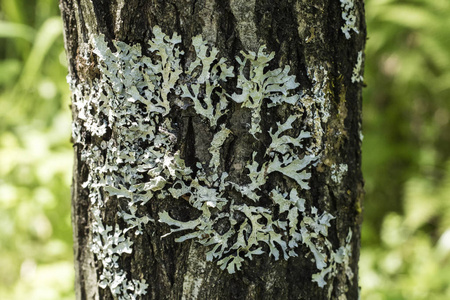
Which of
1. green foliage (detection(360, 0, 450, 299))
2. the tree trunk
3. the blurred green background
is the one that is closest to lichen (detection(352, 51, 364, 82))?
the tree trunk

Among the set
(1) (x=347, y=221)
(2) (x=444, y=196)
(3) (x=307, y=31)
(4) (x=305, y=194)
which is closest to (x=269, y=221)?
(4) (x=305, y=194)

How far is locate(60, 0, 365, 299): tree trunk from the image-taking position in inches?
27.5

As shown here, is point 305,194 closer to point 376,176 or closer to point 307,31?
point 307,31

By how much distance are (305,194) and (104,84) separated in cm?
40

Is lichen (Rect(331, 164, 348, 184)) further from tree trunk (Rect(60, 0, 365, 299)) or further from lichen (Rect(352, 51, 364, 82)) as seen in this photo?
lichen (Rect(352, 51, 364, 82))

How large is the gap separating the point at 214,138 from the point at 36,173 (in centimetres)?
185

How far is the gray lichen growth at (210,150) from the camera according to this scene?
0.70 metres

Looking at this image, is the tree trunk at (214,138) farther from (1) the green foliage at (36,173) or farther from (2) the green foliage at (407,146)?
(2) the green foliage at (407,146)

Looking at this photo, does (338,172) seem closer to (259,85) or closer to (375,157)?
(259,85)

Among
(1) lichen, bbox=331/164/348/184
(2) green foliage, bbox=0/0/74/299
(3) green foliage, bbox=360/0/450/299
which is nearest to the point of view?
(1) lichen, bbox=331/164/348/184

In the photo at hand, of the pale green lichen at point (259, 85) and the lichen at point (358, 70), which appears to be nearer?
the pale green lichen at point (259, 85)

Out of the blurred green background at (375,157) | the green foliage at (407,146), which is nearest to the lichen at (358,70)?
the blurred green background at (375,157)

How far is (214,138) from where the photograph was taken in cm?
72

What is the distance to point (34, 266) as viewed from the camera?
2.43 metres
